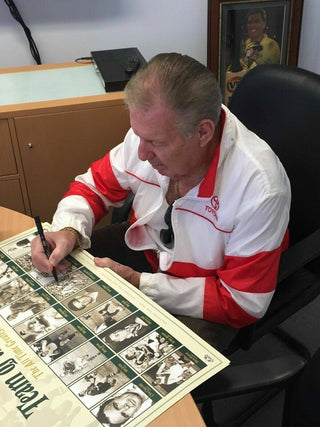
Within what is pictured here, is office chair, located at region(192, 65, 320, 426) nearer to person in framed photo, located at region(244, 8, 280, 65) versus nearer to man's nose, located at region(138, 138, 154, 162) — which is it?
man's nose, located at region(138, 138, 154, 162)

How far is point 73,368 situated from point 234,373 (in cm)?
33

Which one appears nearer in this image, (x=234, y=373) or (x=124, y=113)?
(x=234, y=373)

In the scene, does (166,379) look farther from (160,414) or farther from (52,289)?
(52,289)

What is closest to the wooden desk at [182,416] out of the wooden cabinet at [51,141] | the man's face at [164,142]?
the man's face at [164,142]

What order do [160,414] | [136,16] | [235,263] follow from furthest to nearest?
1. [136,16]
2. [235,263]
3. [160,414]

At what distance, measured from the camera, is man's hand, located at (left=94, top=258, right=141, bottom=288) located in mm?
1054

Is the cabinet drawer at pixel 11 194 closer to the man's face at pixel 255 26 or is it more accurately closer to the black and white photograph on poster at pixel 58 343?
the black and white photograph on poster at pixel 58 343

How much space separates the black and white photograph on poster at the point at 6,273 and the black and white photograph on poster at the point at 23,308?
3.0 inches

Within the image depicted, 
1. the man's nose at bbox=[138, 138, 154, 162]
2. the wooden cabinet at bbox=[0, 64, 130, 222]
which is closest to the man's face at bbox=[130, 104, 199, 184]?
the man's nose at bbox=[138, 138, 154, 162]

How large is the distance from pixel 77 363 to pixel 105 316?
119 mm

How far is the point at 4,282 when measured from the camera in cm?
100

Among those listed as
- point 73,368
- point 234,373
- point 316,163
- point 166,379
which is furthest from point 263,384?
point 316,163

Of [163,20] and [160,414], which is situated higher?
[163,20]

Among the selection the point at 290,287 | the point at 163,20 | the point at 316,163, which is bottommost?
the point at 290,287
